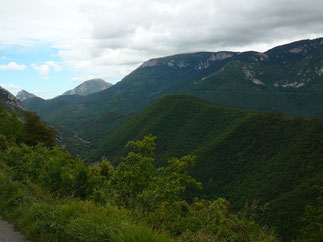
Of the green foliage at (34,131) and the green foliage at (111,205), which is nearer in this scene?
the green foliage at (111,205)

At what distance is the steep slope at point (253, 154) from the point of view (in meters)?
83.4

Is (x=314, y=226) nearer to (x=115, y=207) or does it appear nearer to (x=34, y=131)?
(x=115, y=207)

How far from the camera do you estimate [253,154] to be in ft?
440

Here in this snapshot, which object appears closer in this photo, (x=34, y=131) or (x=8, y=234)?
(x=8, y=234)

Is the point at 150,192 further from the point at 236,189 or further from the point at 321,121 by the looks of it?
the point at 321,121

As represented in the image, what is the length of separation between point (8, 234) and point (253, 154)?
141165 mm

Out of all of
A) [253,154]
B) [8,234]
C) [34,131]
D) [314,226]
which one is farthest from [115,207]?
[253,154]

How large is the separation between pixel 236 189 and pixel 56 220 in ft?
388

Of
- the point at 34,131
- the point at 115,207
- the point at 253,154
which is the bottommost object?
the point at 253,154

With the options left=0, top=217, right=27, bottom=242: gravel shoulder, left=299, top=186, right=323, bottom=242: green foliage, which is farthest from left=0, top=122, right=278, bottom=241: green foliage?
left=299, top=186, right=323, bottom=242: green foliage

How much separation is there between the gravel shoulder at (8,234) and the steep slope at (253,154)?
68624 mm

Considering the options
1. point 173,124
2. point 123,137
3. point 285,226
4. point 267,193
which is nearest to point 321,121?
point 267,193

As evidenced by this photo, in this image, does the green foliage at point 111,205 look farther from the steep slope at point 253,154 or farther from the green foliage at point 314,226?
the steep slope at point 253,154

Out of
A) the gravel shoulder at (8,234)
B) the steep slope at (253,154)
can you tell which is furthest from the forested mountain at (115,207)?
the steep slope at (253,154)
